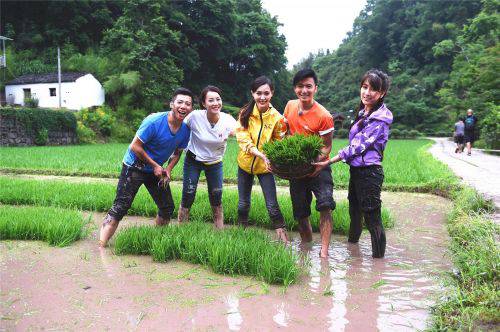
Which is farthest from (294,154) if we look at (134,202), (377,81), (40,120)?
(40,120)

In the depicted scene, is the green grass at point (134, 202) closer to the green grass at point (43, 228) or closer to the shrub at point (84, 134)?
the green grass at point (43, 228)

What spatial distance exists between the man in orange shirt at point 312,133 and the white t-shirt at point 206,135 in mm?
806

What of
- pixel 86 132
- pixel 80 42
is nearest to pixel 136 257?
pixel 86 132

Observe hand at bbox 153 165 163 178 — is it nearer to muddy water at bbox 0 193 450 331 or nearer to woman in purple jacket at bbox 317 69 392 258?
muddy water at bbox 0 193 450 331

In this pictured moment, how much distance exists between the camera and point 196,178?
473 centimetres

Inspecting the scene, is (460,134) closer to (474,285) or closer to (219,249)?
(474,285)

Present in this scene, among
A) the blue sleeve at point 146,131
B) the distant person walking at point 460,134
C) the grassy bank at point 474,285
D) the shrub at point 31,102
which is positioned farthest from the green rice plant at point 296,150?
the shrub at point 31,102

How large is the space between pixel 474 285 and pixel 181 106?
116 inches

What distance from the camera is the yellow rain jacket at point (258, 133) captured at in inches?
168

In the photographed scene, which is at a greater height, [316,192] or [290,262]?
[316,192]

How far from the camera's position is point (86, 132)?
25203 millimetres

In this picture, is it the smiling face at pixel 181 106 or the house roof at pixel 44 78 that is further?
the house roof at pixel 44 78

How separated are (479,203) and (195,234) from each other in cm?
344

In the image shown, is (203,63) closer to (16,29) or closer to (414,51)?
(16,29)
